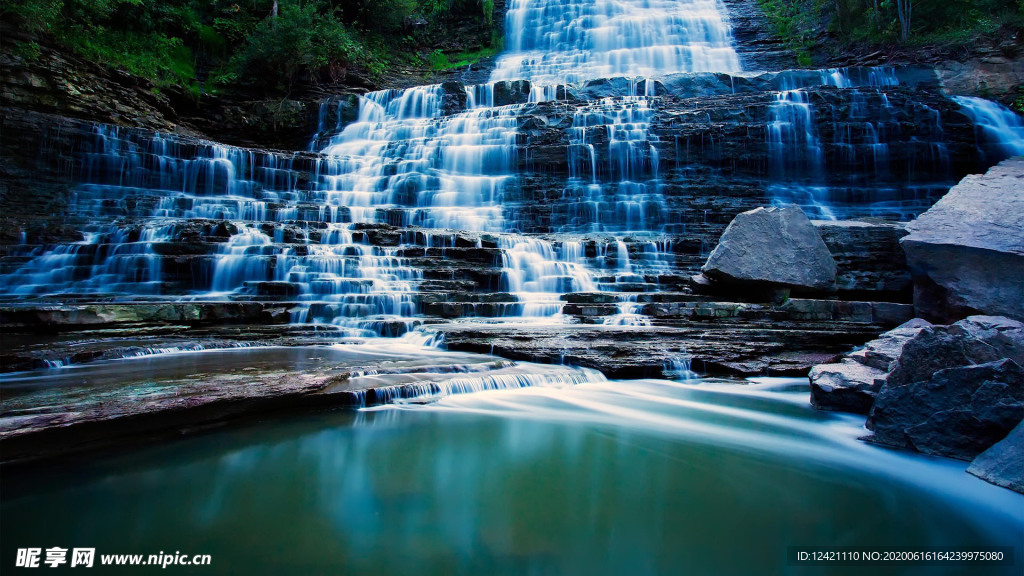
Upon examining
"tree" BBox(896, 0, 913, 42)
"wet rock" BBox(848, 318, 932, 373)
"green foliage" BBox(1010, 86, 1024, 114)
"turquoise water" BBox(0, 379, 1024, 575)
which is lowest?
"turquoise water" BBox(0, 379, 1024, 575)

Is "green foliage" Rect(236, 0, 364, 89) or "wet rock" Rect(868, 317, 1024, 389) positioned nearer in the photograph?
"wet rock" Rect(868, 317, 1024, 389)

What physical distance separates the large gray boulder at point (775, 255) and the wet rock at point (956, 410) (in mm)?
4482

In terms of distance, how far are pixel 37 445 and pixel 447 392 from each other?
265 centimetres

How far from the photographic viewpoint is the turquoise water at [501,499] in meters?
2.13

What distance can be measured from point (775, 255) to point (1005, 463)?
5.36m

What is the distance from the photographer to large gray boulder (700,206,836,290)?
303 inches

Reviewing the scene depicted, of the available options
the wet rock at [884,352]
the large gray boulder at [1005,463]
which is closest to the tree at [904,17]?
the wet rock at [884,352]

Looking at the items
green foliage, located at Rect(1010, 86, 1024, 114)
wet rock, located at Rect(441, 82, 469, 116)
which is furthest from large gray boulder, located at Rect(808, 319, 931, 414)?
wet rock, located at Rect(441, 82, 469, 116)

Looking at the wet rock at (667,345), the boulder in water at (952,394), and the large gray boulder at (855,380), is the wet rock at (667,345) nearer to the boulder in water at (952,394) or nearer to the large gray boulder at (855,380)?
the large gray boulder at (855,380)

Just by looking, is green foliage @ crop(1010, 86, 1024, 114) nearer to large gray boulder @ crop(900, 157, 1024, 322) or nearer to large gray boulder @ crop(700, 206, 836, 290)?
large gray boulder @ crop(900, 157, 1024, 322)

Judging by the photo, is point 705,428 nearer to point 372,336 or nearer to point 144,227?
point 372,336

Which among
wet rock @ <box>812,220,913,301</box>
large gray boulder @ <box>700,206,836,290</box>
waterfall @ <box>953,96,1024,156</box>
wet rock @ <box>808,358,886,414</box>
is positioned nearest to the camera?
wet rock @ <box>808,358,886,414</box>

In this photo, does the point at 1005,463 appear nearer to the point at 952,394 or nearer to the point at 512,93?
the point at 952,394

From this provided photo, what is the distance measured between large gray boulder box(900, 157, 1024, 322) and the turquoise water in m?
3.41
